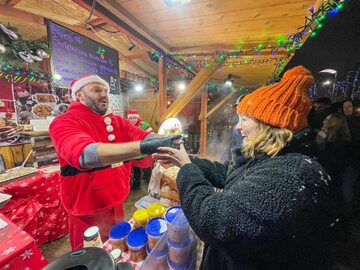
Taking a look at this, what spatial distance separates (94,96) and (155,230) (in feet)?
3.47

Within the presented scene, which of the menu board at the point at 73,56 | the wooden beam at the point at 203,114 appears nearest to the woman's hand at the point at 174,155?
the menu board at the point at 73,56

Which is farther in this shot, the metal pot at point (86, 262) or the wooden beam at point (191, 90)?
the wooden beam at point (191, 90)

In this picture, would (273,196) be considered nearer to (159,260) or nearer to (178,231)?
(178,231)

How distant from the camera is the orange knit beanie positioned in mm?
A: 766

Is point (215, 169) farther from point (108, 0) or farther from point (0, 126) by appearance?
point (0, 126)

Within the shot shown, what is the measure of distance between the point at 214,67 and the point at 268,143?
7.88 ft

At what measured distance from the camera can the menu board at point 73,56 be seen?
161cm

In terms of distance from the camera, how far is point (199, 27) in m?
2.02

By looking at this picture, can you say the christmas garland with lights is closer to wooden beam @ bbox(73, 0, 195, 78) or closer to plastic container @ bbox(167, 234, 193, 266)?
wooden beam @ bbox(73, 0, 195, 78)

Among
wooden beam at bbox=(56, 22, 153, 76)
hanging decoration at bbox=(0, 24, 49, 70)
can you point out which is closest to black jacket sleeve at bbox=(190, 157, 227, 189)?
wooden beam at bbox=(56, 22, 153, 76)

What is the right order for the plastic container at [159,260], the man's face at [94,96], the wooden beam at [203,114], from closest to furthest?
the plastic container at [159,260] → the man's face at [94,96] → the wooden beam at [203,114]

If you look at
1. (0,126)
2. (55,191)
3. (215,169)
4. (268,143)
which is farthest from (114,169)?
(0,126)

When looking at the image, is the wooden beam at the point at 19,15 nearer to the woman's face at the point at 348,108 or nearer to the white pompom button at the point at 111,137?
the white pompom button at the point at 111,137

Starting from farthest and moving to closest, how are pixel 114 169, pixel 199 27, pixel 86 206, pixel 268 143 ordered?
pixel 199 27, pixel 114 169, pixel 86 206, pixel 268 143
